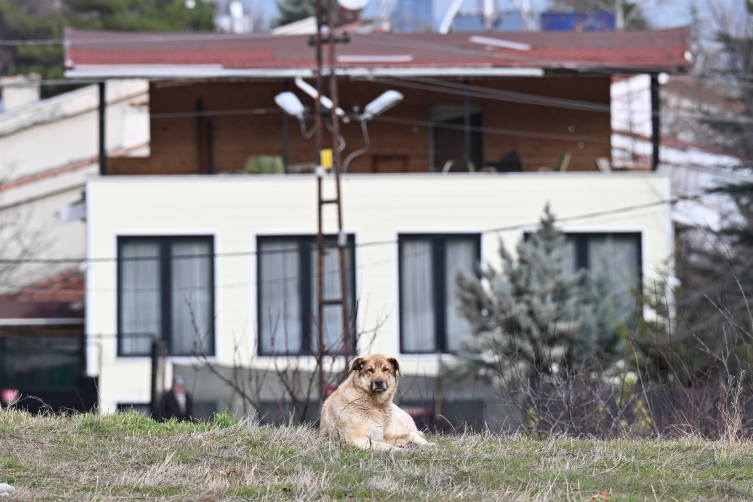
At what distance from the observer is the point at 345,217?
23.5m

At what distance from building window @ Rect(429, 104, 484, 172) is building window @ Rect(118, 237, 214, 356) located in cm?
658

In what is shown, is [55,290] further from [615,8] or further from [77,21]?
[615,8]

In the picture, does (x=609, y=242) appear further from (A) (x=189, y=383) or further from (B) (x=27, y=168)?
(B) (x=27, y=168)

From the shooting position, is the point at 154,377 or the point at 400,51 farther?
the point at 400,51

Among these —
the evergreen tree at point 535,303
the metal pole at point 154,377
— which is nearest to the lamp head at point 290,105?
the evergreen tree at point 535,303

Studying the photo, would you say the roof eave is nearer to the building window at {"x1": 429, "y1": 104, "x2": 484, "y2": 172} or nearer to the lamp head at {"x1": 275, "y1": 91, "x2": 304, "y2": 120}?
the lamp head at {"x1": 275, "y1": 91, "x2": 304, "y2": 120}

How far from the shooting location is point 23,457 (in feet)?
24.2

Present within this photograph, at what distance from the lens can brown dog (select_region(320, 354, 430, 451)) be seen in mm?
7941

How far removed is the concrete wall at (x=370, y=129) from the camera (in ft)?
87.7

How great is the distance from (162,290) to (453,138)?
826 centimetres

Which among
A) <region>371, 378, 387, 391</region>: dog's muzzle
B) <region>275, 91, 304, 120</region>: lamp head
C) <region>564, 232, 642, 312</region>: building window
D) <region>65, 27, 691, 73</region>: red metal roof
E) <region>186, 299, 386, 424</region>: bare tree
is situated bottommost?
<region>186, 299, 386, 424</region>: bare tree

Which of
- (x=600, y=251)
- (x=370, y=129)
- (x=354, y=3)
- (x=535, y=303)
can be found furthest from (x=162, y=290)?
(x=600, y=251)

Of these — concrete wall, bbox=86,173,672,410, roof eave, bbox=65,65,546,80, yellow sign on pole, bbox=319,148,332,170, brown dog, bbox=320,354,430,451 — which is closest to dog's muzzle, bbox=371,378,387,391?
brown dog, bbox=320,354,430,451

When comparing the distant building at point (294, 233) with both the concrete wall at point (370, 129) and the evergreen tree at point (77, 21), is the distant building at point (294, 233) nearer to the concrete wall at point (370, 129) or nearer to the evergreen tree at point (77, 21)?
the concrete wall at point (370, 129)
